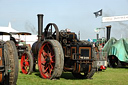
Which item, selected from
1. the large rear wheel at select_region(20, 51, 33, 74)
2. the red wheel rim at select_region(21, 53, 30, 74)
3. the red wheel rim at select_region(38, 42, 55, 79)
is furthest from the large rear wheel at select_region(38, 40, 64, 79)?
the red wheel rim at select_region(21, 53, 30, 74)

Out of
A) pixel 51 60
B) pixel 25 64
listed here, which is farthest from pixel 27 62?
pixel 51 60

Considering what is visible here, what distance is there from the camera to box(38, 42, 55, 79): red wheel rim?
853 cm

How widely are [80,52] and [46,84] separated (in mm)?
1788

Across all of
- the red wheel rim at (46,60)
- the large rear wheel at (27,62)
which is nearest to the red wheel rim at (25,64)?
the large rear wheel at (27,62)

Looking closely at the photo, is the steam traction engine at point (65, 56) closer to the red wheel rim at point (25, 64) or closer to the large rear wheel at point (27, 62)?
the large rear wheel at point (27, 62)

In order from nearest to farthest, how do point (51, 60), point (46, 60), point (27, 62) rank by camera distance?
1. point (51, 60)
2. point (46, 60)
3. point (27, 62)

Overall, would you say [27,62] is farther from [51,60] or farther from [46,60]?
[51,60]

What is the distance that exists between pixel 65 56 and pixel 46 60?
752 mm

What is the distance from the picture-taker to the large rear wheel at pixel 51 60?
7988 mm

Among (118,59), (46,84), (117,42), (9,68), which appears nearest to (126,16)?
(117,42)

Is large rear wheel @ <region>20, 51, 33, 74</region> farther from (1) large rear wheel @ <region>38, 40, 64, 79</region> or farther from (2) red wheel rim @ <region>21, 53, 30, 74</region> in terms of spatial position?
(1) large rear wheel @ <region>38, 40, 64, 79</region>

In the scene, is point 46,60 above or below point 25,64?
above

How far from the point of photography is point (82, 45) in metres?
8.30

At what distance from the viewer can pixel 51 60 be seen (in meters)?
8.51
